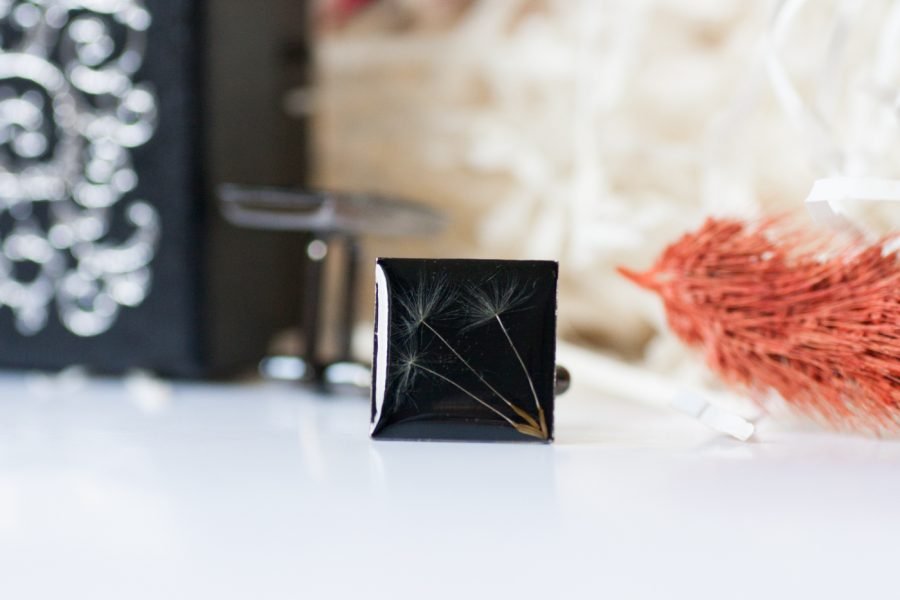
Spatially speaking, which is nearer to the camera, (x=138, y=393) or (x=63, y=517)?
(x=63, y=517)

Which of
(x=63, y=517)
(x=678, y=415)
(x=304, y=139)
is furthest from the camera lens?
(x=304, y=139)

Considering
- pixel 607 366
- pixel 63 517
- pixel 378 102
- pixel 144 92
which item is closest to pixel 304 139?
pixel 378 102

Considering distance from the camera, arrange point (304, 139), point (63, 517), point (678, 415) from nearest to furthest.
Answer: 1. point (63, 517)
2. point (678, 415)
3. point (304, 139)

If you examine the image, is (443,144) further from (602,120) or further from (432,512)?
(432,512)

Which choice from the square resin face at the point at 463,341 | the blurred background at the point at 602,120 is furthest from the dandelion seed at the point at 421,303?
the blurred background at the point at 602,120

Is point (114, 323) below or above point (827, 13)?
below

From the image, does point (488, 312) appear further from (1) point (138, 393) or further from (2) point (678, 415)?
(1) point (138, 393)

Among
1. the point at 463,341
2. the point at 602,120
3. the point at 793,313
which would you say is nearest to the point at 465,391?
the point at 463,341

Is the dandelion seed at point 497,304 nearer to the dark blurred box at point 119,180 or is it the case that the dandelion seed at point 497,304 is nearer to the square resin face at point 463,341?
the square resin face at point 463,341
